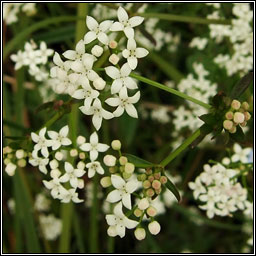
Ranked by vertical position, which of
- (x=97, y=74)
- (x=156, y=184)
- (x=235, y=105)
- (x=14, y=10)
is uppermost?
(x=14, y=10)

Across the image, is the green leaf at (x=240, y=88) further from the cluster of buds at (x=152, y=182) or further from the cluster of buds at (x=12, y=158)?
the cluster of buds at (x=12, y=158)

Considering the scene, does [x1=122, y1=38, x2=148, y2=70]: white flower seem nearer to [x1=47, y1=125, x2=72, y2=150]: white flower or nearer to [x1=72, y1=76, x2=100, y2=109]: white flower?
[x1=72, y1=76, x2=100, y2=109]: white flower

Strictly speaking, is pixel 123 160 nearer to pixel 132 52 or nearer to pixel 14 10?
pixel 132 52

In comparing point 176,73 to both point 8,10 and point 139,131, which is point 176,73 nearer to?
point 139,131

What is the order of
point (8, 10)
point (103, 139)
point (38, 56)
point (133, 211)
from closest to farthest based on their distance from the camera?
1. point (133, 211)
2. point (38, 56)
3. point (8, 10)
4. point (103, 139)

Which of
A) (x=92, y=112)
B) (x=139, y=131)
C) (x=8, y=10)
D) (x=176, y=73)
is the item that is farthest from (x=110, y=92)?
(x=139, y=131)

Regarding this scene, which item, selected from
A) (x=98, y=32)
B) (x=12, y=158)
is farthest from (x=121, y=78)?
(x=12, y=158)
